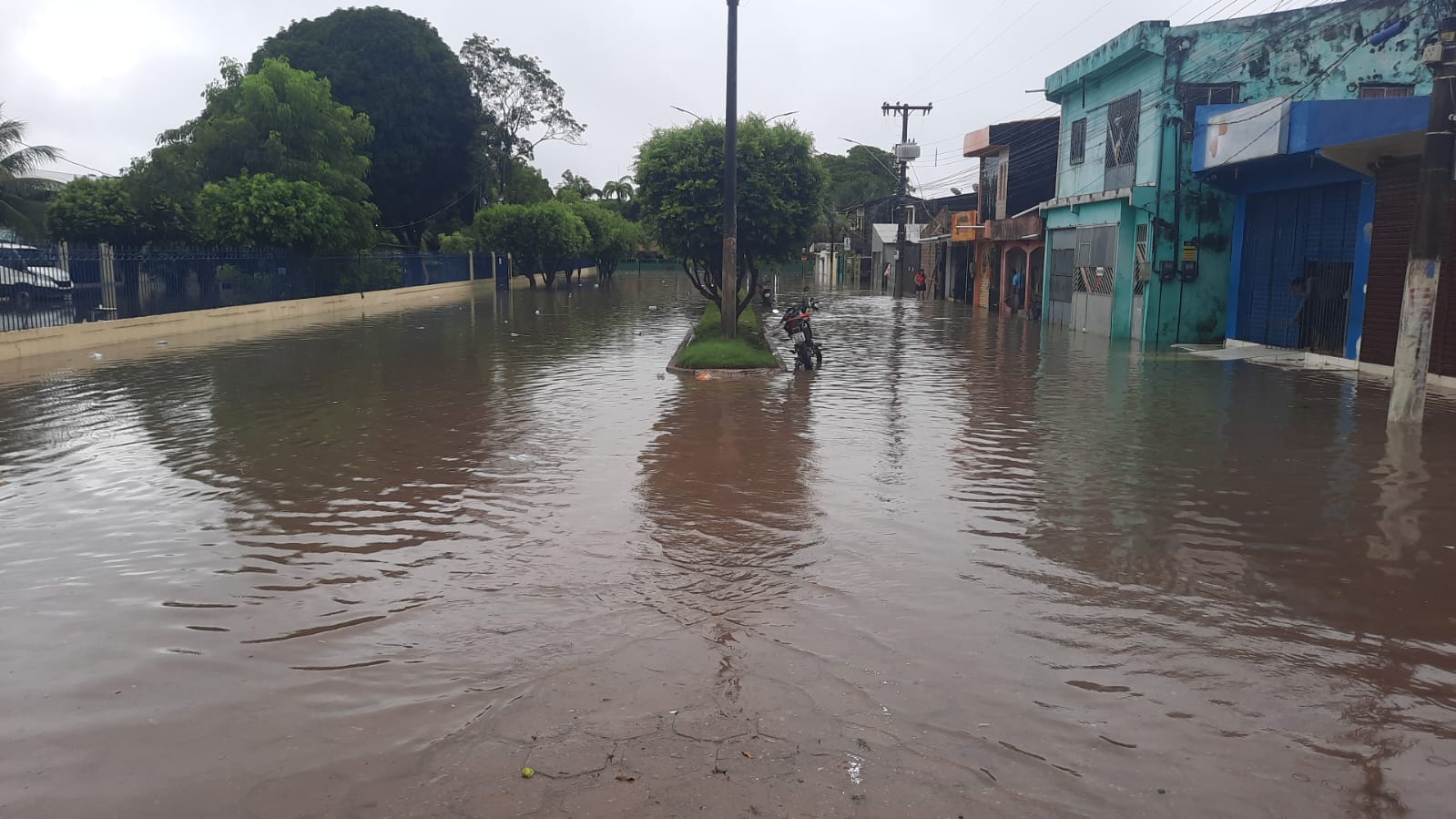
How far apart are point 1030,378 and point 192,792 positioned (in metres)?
15.0

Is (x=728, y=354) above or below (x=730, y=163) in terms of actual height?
below

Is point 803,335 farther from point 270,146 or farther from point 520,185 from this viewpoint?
point 520,185

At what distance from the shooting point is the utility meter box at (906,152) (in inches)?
1845

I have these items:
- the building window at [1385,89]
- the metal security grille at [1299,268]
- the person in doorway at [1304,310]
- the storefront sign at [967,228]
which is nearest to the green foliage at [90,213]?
the storefront sign at [967,228]

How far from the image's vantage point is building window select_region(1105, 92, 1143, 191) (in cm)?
2469

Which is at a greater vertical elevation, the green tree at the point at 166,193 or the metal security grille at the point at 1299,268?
the green tree at the point at 166,193

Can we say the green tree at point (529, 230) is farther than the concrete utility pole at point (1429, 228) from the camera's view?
Yes

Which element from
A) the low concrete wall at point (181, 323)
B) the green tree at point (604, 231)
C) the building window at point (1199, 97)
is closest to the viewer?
the low concrete wall at point (181, 323)

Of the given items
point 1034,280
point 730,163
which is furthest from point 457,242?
point 730,163

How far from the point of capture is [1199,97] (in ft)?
76.1

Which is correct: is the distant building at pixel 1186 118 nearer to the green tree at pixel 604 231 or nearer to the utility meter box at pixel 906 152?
the utility meter box at pixel 906 152

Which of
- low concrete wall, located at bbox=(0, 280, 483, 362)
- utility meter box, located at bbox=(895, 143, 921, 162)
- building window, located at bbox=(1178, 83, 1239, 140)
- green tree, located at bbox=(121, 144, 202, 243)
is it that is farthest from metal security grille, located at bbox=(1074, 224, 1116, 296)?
green tree, located at bbox=(121, 144, 202, 243)

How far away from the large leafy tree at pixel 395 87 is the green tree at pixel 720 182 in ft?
101

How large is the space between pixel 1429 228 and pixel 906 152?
121ft
